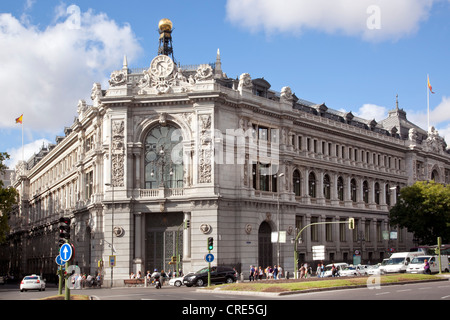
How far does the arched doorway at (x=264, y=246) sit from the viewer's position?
69.8 meters

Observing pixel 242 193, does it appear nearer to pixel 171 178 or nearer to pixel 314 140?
pixel 171 178

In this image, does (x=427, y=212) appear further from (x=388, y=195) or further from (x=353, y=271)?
(x=353, y=271)

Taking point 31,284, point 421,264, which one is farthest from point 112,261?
point 421,264

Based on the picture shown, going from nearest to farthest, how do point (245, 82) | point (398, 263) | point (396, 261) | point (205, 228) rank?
point (398, 263) < point (396, 261) < point (205, 228) < point (245, 82)

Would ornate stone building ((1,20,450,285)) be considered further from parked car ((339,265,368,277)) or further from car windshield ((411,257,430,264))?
car windshield ((411,257,430,264))

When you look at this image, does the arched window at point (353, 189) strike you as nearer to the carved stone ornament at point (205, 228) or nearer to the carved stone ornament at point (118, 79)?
the carved stone ornament at point (205, 228)

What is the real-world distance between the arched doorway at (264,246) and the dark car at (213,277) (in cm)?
1131

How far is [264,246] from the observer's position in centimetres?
7031

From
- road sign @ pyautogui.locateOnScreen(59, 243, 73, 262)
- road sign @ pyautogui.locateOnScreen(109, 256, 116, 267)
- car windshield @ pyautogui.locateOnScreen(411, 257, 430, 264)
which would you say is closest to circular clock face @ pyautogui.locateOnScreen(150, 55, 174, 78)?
road sign @ pyautogui.locateOnScreen(109, 256, 116, 267)

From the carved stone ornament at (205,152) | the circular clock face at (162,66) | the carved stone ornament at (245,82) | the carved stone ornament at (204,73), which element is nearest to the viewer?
the carved stone ornament at (205,152)

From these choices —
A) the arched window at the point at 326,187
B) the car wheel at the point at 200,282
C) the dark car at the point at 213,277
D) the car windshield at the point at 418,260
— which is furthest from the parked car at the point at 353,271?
the arched window at the point at 326,187

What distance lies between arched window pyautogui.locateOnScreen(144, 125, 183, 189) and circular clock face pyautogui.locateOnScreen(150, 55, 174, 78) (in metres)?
5.38

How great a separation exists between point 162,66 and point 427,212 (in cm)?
3858

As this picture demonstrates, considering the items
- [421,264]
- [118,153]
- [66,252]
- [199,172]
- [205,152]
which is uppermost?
[118,153]
